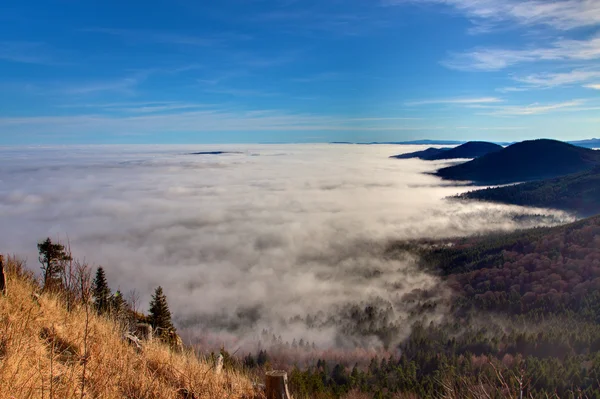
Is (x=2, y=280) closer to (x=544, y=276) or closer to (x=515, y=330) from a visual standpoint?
(x=515, y=330)

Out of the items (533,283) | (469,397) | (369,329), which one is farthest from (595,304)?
(469,397)

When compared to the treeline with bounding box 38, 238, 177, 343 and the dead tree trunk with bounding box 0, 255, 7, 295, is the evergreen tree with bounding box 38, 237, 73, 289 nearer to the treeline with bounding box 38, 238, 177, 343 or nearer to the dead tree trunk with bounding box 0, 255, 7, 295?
the treeline with bounding box 38, 238, 177, 343

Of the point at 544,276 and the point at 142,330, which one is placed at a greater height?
the point at 142,330

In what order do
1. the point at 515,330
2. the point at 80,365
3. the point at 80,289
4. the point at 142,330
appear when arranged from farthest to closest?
1. the point at 515,330
2. the point at 80,289
3. the point at 142,330
4. the point at 80,365

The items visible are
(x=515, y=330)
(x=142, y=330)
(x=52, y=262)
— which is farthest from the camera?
(x=515, y=330)

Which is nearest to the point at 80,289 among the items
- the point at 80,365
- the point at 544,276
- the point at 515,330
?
the point at 80,365

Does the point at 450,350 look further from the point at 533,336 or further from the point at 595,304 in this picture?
the point at 595,304
